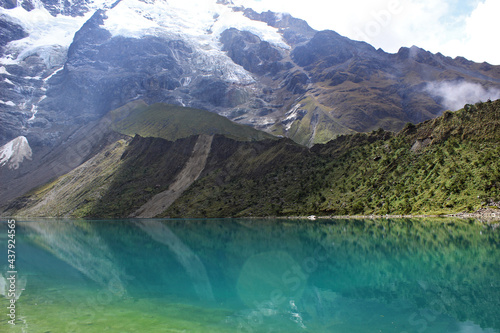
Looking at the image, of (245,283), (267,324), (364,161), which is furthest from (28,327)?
(364,161)

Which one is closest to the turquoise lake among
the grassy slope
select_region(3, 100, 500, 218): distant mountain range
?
the grassy slope

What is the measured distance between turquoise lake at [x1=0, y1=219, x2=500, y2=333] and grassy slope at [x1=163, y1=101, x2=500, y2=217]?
106ft

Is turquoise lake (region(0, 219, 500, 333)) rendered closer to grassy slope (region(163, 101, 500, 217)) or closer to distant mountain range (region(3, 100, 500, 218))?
grassy slope (region(163, 101, 500, 217))

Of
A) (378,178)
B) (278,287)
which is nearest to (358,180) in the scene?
(378,178)

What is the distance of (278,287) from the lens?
3403 cm

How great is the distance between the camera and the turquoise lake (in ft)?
78.7

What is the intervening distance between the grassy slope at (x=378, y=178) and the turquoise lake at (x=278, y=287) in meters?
32.4

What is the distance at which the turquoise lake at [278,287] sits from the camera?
23984 millimetres

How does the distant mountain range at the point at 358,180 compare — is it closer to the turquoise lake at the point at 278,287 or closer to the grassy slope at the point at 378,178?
the grassy slope at the point at 378,178

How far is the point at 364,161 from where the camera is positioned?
139 m

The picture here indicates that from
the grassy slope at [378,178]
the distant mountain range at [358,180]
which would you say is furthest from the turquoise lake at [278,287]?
the distant mountain range at [358,180]

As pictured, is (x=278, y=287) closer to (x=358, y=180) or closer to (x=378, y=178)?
(x=378, y=178)

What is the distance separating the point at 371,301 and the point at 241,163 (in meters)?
172

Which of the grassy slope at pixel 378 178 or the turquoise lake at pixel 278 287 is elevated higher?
the grassy slope at pixel 378 178
